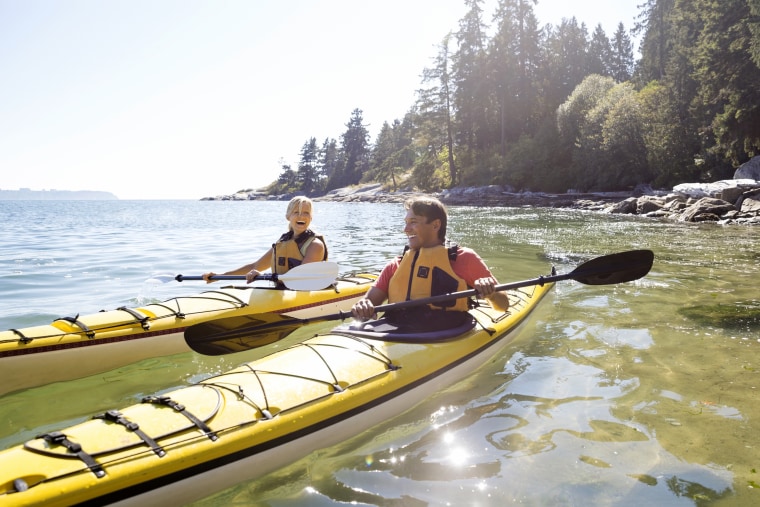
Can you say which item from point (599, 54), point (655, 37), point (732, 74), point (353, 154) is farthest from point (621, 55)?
point (732, 74)

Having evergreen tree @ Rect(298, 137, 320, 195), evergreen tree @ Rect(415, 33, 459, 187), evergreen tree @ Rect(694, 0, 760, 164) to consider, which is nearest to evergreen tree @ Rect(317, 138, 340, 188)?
evergreen tree @ Rect(298, 137, 320, 195)

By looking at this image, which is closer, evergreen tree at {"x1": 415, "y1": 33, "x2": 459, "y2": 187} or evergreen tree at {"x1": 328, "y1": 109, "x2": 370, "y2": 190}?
evergreen tree at {"x1": 415, "y1": 33, "x2": 459, "y2": 187}

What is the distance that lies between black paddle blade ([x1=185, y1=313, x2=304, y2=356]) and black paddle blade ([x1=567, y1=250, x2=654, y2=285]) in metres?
2.86

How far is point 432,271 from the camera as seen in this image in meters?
3.86

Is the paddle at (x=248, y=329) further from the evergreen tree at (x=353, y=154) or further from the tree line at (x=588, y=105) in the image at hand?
the evergreen tree at (x=353, y=154)

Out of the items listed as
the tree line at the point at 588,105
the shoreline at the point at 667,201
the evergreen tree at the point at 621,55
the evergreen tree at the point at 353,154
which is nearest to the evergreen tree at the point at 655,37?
the tree line at the point at 588,105

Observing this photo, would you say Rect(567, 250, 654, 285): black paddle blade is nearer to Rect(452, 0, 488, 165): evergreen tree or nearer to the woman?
the woman

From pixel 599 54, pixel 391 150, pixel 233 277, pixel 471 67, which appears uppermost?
pixel 599 54

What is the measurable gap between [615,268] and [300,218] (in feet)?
11.4

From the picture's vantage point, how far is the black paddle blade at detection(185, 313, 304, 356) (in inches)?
143

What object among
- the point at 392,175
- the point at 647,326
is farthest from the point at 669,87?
the point at 392,175

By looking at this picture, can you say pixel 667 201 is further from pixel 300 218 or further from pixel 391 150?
pixel 391 150

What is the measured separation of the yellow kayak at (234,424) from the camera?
1.97 m

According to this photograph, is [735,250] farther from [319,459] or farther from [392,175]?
[392,175]
